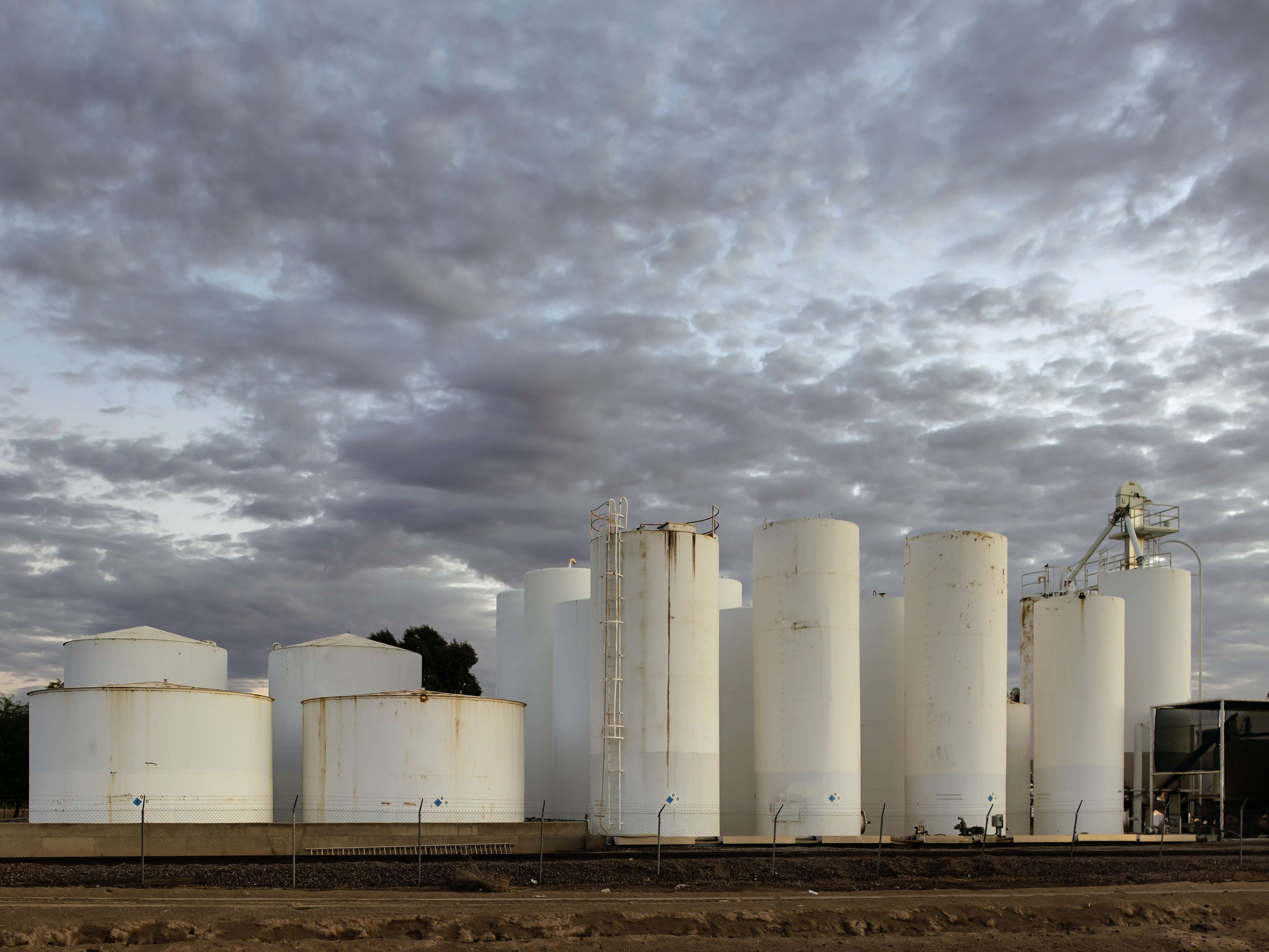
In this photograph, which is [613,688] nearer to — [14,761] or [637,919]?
[637,919]

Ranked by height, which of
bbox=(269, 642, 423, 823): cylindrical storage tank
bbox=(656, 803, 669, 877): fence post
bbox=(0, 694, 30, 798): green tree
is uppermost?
bbox=(269, 642, 423, 823): cylindrical storage tank

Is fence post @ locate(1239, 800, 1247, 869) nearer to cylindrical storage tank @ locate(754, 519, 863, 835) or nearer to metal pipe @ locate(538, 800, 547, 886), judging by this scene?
cylindrical storage tank @ locate(754, 519, 863, 835)

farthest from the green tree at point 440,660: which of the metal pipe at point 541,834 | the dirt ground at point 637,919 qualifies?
the dirt ground at point 637,919

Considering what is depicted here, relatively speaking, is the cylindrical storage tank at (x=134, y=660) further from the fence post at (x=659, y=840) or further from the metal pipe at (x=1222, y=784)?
the metal pipe at (x=1222, y=784)

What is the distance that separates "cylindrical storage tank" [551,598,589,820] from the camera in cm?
3866

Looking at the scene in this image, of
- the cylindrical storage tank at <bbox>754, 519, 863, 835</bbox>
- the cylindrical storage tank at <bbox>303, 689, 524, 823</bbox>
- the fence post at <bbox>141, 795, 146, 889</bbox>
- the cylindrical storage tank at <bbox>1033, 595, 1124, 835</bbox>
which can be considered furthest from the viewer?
the cylindrical storage tank at <bbox>1033, 595, 1124, 835</bbox>

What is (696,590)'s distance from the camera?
35250 mm

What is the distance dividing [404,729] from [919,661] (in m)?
16.3

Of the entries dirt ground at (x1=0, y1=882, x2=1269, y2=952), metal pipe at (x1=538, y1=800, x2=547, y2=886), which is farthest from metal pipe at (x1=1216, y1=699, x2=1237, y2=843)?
metal pipe at (x1=538, y1=800, x2=547, y2=886)

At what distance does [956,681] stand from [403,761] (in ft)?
55.9

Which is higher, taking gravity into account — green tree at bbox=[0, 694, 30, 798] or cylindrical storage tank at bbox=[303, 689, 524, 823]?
cylindrical storage tank at bbox=[303, 689, 524, 823]

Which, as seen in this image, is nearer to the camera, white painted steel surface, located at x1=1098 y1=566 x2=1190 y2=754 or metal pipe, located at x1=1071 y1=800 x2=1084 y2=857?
metal pipe, located at x1=1071 y1=800 x2=1084 y2=857

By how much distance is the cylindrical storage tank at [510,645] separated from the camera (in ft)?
149

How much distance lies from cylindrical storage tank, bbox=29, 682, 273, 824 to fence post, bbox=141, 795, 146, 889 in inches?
20.0
